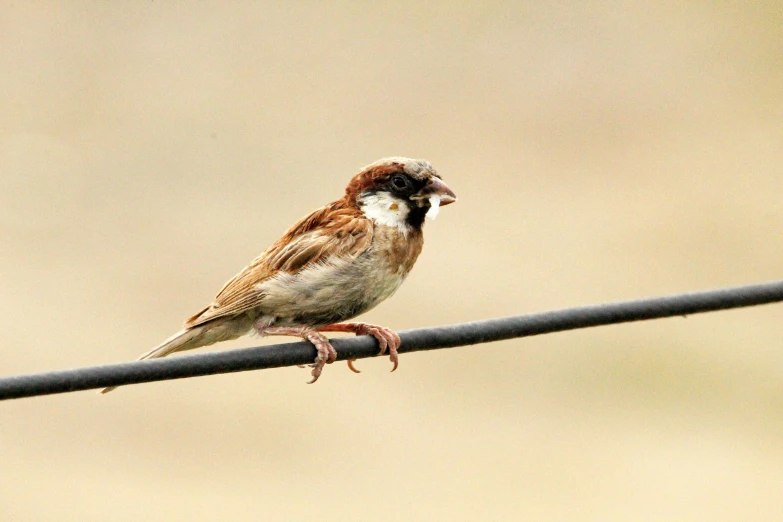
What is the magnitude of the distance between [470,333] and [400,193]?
165 centimetres

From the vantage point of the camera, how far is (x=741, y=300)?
3584 mm

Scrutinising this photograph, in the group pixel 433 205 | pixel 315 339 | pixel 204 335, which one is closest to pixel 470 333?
pixel 315 339

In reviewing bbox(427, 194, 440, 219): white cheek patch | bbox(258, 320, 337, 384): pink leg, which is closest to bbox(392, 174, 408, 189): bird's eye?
bbox(427, 194, 440, 219): white cheek patch

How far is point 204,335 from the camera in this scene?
4.85 meters

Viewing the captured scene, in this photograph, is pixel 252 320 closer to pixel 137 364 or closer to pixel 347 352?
pixel 347 352

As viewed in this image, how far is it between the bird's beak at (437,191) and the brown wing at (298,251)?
30 centimetres

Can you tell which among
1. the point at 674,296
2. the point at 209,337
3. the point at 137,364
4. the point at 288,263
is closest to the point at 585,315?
the point at 674,296

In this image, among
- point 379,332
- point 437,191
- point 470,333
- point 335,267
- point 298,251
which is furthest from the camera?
point 437,191

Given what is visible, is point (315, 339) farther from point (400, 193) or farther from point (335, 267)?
point (400, 193)

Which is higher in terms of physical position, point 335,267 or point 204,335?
point 335,267

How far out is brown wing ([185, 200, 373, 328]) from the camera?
474 centimetres

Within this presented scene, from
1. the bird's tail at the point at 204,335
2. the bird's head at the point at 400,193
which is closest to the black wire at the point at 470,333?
the bird's tail at the point at 204,335

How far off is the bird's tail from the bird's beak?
0.99m

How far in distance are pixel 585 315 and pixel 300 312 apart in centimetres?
166
